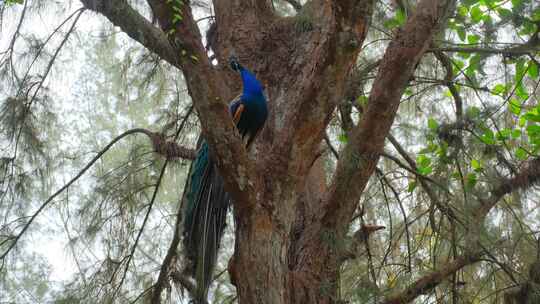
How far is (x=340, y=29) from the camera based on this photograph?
78.0 inches

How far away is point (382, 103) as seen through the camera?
2.28m

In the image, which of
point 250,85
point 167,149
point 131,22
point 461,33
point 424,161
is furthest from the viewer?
point 424,161

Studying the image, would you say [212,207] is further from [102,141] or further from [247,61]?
[102,141]

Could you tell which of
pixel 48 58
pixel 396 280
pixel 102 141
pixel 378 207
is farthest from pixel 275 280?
pixel 102 141

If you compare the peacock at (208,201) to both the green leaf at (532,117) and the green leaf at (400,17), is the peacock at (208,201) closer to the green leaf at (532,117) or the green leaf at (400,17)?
the green leaf at (400,17)

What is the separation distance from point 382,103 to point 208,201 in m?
0.82

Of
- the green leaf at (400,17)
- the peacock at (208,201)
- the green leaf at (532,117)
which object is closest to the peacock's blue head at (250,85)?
the peacock at (208,201)

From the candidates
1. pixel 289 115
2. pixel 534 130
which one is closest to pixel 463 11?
pixel 534 130

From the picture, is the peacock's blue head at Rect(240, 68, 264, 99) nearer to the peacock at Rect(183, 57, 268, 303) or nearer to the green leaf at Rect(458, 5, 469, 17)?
the peacock at Rect(183, 57, 268, 303)

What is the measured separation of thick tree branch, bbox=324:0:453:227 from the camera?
2268 mm

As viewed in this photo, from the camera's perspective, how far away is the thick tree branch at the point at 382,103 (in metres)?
2.27

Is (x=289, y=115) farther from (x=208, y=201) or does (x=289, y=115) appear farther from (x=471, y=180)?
(x=471, y=180)

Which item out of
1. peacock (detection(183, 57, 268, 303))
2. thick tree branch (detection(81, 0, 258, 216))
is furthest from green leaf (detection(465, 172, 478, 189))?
thick tree branch (detection(81, 0, 258, 216))

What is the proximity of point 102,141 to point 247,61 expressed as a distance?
3.65 metres
